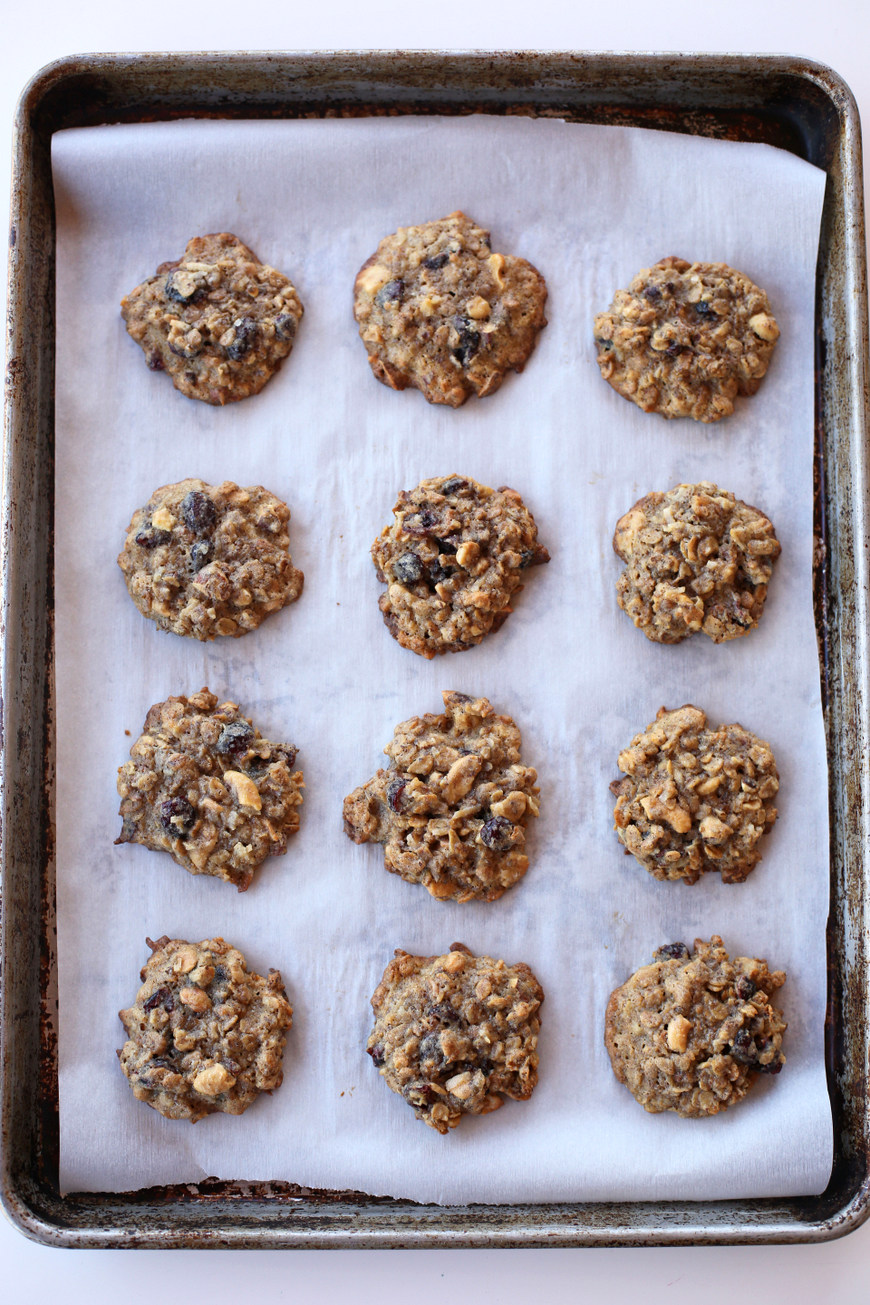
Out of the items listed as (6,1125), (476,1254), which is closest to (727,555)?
(476,1254)

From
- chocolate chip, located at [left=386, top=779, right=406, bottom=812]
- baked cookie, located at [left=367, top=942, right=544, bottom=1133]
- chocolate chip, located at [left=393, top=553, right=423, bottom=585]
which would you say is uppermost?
chocolate chip, located at [left=393, top=553, right=423, bottom=585]

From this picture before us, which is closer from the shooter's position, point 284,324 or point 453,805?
point 453,805

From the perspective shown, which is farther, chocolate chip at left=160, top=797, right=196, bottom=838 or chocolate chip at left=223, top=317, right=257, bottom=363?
chocolate chip at left=223, top=317, right=257, bottom=363

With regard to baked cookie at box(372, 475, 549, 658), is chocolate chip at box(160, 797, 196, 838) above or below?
below

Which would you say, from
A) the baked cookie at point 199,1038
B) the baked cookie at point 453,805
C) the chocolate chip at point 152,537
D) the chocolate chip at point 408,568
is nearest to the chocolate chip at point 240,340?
the chocolate chip at point 152,537

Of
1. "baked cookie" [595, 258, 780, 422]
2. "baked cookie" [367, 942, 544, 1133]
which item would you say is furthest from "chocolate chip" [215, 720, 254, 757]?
"baked cookie" [595, 258, 780, 422]

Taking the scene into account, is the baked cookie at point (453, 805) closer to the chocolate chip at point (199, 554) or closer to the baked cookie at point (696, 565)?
the baked cookie at point (696, 565)

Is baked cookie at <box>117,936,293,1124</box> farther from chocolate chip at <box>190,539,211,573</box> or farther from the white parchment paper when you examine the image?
chocolate chip at <box>190,539,211,573</box>

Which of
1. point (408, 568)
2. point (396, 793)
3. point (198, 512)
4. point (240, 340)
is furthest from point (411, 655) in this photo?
point (240, 340)

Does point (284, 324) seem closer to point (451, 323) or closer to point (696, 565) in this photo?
point (451, 323)
